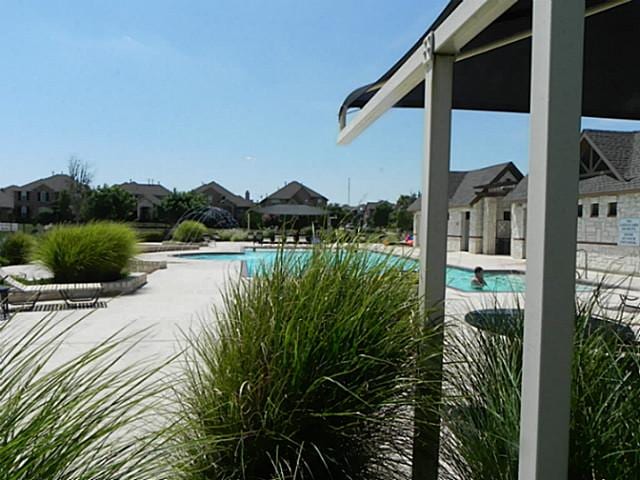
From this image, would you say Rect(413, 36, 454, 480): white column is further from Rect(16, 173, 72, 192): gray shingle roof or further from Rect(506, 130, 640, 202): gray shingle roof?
Rect(16, 173, 72, 192): gray shingle roof

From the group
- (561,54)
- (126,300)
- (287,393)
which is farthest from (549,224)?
(126,300)

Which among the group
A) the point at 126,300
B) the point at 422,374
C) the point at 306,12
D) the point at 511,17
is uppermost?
the point at 306,12

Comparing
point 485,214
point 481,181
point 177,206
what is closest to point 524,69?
point 485,214

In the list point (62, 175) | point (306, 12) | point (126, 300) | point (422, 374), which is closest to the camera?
point (422, 374)

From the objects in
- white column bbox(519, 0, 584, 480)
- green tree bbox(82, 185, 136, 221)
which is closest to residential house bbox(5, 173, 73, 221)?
green tree bbox(82, 185, 136, 221)

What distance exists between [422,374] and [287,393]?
514 millimetres

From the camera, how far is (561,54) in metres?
1.10

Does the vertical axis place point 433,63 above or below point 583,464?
above

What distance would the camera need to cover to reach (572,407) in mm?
1337

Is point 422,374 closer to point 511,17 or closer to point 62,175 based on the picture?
point 511,17

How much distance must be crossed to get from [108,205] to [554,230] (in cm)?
4851

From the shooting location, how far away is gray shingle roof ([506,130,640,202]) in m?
16.1

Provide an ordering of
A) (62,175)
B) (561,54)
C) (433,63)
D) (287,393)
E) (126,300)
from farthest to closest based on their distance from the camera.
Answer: (62,175), (126,300), (433,63), (287,393), (561,54)

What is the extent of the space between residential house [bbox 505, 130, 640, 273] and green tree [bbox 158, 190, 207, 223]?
3210cm
